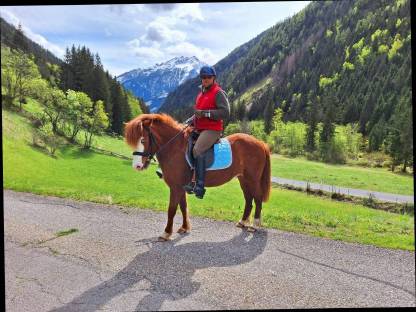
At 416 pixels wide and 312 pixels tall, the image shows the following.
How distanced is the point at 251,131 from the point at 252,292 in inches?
91.8

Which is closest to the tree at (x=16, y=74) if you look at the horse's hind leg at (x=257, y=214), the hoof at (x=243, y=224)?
the hoof at (x=243, y=224)

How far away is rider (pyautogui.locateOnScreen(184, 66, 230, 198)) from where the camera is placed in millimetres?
4367

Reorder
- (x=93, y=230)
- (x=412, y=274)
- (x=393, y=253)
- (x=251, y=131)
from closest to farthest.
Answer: (x=412, y=274)
(x=393, y=253)
(x=93, y=230)
(x=251, y=131)

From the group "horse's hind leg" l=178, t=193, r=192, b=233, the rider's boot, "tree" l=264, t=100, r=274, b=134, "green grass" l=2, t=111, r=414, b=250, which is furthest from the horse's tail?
"horse's hind leg" l=178, t=193, r=192, b=233

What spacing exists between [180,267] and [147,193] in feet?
4.75

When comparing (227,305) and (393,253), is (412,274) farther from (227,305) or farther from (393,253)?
(227,305)

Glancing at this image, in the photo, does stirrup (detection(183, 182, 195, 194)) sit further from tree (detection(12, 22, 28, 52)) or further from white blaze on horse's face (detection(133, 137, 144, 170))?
tree (detection(12, 22, 28, 52))

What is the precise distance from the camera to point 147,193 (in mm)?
5266

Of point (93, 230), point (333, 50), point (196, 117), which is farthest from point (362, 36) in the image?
point (93, 230)

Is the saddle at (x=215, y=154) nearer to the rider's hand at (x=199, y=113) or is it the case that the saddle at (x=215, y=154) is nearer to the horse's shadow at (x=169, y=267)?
the rider's hand at (x=199, y=113)

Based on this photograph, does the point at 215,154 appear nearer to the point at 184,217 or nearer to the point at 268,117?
the point at 184,217

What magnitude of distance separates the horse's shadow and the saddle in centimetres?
102

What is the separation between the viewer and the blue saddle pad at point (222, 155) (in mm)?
4781

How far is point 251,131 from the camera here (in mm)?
5242
